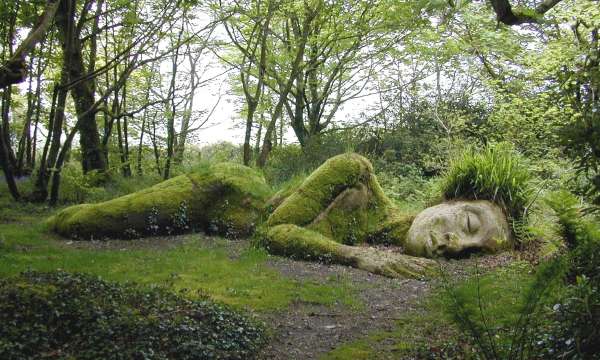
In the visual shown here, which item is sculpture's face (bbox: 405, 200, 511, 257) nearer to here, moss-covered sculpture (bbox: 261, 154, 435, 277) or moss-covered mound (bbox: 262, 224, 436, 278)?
moss-covered mound (bbox: 262, 224, 436, 278)

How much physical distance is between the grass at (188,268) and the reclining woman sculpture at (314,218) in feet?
2.64

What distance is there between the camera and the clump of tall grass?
10172 millimetres

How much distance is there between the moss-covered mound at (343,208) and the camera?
1035 cm

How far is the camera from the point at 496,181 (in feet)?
33.2

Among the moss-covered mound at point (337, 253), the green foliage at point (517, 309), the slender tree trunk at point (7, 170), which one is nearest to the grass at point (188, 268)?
the moss-covered mound at point (337, 253)

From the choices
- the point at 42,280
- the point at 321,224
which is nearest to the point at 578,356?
the point at 42,280

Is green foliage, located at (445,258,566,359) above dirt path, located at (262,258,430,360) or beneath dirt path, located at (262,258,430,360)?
above

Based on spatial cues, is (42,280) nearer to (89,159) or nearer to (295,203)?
(295,203)

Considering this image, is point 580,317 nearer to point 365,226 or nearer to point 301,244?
point 301,244

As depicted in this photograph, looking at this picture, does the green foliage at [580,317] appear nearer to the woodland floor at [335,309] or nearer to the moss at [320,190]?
the woodland floor at [335,309]

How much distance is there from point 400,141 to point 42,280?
14262mm

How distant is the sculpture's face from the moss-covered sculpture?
0.87m

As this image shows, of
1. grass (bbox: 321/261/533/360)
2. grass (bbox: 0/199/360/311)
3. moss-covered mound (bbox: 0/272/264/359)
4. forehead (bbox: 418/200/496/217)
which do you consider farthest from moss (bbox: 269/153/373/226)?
moss-covered mound (bbox: 0/272/264/359)

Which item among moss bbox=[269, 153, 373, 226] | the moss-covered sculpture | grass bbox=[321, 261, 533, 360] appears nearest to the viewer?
grass bbox=[321, 261, 533, 360]
